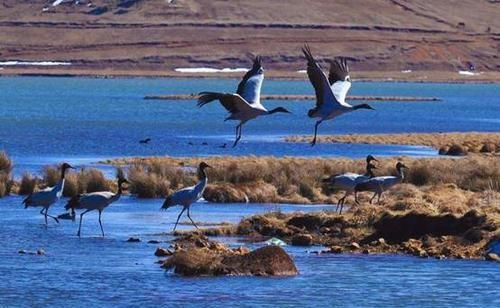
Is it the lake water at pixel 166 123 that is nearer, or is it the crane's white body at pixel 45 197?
the crane's white body at pixel 45 197

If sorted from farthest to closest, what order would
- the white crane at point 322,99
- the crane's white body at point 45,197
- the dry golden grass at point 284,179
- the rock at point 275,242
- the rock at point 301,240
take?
the dry golden grass at point 284,179 < the crane's white body at point 45,197 < the rock at point 275,242 < the rock at point 301,240 < the white crane at point 322,99

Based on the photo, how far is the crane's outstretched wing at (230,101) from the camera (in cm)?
2333

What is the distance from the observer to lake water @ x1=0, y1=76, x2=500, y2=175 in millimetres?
61062

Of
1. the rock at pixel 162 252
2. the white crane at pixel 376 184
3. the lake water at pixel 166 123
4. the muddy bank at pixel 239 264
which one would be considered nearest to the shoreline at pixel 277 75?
the lake water at pixel 166 123

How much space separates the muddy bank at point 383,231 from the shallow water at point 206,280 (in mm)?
551

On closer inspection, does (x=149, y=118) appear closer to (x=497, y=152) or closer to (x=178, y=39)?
(x=497, y=152)

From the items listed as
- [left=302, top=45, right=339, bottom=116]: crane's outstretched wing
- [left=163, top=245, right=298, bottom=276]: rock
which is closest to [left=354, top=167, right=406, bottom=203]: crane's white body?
[left=302, top=45, right=339, bottom=116]: crane's outstretched wing

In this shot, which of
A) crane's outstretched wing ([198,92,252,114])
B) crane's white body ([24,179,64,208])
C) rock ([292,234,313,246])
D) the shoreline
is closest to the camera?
crane's outstretched wing ([198,92,252,114])

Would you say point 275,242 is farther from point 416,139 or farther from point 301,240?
point 416,139

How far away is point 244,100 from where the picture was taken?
24.2 meters

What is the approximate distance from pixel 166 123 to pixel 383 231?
6273cm

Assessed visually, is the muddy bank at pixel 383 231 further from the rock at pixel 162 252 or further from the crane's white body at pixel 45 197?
the crane's white body at pixel 45 197

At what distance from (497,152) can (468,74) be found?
139m

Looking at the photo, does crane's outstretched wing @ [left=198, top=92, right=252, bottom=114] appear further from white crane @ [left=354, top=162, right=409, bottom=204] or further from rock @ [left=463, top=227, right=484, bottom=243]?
white crane @ [left=354, top=162, right=409, bottom=204]
